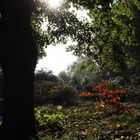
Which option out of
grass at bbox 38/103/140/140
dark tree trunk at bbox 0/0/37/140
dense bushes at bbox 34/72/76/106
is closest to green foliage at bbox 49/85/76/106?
dense bushes at bbox 34/72/76/106

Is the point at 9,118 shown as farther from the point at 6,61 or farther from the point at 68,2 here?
the point at 68,2

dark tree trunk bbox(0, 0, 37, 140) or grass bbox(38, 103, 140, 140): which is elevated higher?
dark tree trunk bbox(0, 0, 37, 140)

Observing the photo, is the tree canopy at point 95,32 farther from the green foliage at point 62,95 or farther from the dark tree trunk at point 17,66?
the green foliage at point 62,95

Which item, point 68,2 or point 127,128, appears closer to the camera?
point 127,128

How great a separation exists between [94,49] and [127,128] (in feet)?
15.3

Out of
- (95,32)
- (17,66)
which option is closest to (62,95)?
(95,32)

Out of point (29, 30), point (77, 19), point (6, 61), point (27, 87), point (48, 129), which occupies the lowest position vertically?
point (48, 129)

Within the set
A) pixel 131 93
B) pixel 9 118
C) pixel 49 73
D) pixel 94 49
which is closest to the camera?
pixel 9 118

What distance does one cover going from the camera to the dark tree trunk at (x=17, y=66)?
11266 mm

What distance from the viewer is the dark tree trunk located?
11.3 meters

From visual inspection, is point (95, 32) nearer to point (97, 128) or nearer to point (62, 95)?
point (97, 128)

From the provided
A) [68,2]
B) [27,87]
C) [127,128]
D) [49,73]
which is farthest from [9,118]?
[49,73]

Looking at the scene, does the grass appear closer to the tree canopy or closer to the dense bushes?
the tree canopy

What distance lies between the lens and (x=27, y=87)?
451 inches
